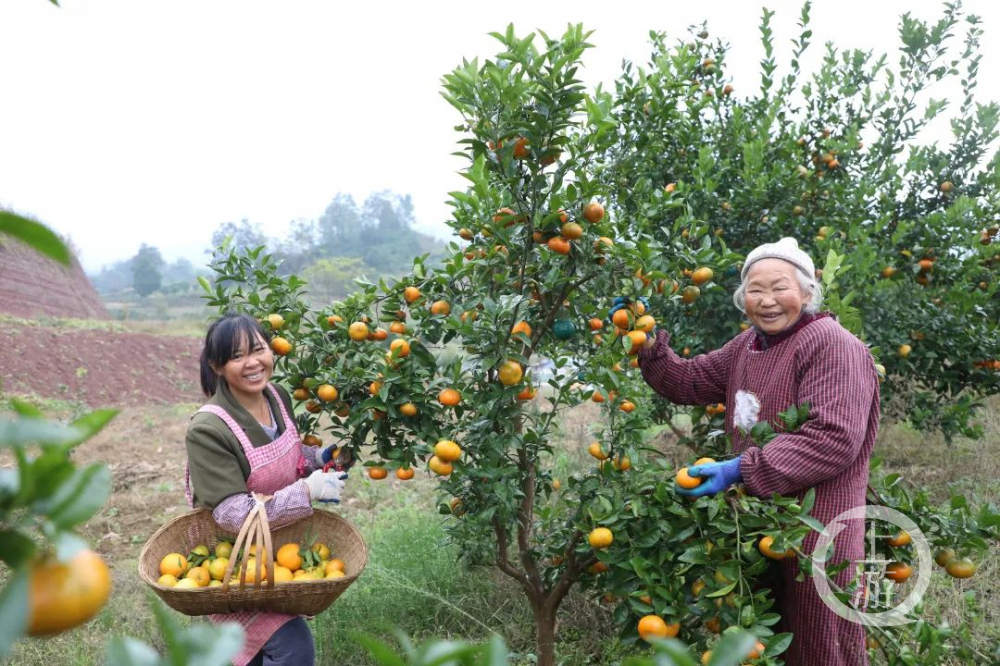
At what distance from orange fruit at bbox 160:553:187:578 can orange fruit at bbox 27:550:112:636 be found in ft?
5.15

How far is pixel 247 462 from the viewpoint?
186cm

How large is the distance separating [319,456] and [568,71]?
4.24 ft

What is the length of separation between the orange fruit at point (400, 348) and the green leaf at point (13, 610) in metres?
1.46

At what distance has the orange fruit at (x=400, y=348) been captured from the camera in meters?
1.82

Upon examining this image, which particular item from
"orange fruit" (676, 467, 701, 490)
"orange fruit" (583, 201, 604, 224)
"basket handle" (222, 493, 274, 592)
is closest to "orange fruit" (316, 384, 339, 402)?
"basket handle" (222, 493, 274, 592)

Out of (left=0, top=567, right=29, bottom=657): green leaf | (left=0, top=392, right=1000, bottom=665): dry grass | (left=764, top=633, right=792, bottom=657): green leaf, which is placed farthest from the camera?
(left=0, top=392, right=1000, bottom=665): dry grass

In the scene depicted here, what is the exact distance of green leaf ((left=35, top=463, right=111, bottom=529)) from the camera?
36 cm

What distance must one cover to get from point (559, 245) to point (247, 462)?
100 cm

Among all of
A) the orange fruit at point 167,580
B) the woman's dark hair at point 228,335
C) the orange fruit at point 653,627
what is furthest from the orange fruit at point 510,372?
the orange fruit at point 167,580

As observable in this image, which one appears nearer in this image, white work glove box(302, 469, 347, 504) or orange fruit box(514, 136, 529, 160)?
orange fruit box(514, 136, 529, 160)

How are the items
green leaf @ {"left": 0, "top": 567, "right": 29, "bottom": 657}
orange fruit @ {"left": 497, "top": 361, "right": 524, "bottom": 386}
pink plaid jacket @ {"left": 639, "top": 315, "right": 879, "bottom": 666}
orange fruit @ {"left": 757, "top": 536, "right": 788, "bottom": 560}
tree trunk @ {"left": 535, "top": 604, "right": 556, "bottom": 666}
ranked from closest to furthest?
green leaf @ {"left": 0, "top": 567, "right": 29, "bottom": 657}, orange fruit @ {"left": 757, "top": 536, "right": 788, "bottom": 560}, pink plaid jacket @ {"left": 639, "top": 315, "right": 879, "bottom": 666}, orange fruit @ {"left": 497, "top": 361, "right": 524, "bottom": 386}, tree trunk @ {"left": 535, "top": 604, "right": 556, "bottom": 666}

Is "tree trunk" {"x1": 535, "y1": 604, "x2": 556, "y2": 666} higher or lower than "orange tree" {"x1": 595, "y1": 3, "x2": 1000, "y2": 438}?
lower

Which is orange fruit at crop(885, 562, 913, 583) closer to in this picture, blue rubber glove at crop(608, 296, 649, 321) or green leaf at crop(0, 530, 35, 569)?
blue rubber glove at crop(608, 296, 649, 321)

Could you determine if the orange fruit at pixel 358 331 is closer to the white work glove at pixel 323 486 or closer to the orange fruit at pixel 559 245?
the white work glove at pixel 323 486
